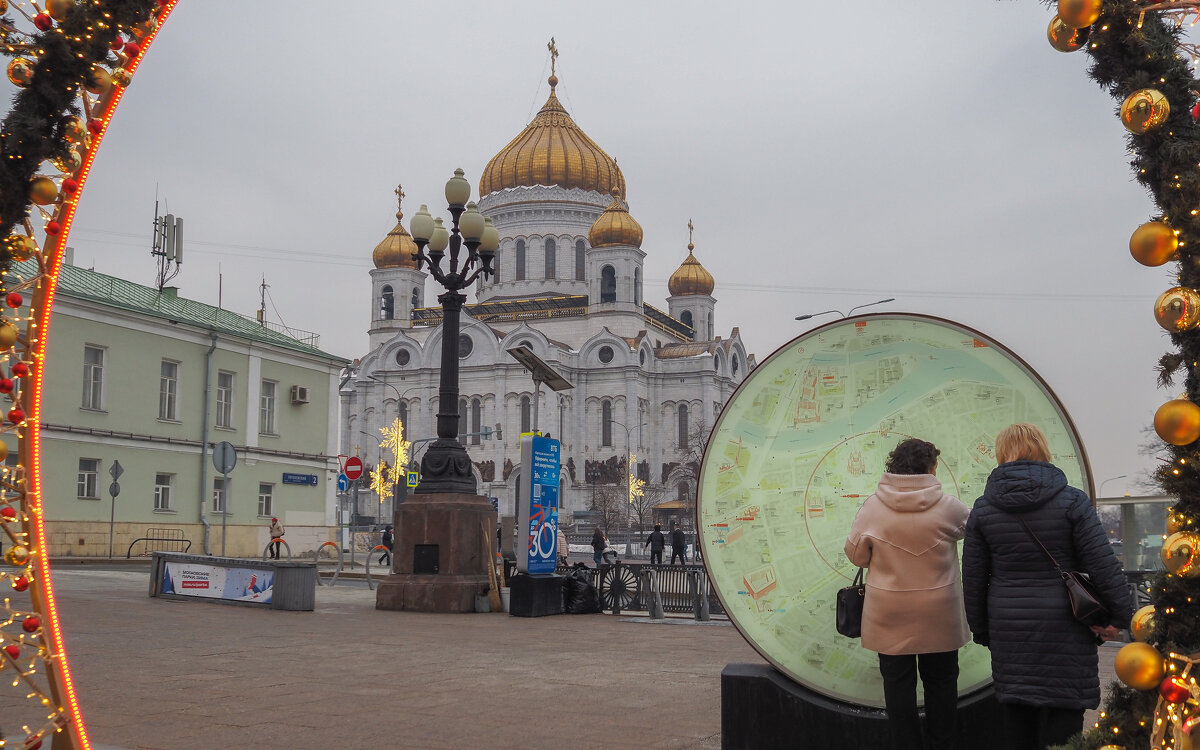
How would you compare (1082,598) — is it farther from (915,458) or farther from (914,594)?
(915,458)

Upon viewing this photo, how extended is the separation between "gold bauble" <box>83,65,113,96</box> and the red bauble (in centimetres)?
394

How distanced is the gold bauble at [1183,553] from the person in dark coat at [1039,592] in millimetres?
1222

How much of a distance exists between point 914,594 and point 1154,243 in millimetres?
2089

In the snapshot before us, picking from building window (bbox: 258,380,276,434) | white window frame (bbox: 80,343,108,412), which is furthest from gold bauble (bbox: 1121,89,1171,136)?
building window (bbox: 258,380,276,434)

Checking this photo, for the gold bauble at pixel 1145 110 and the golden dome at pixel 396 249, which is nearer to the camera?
the gold bauble at pixel 1145 110

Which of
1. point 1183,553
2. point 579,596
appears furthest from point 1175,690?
point 579,596

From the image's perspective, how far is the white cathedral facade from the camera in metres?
71.7

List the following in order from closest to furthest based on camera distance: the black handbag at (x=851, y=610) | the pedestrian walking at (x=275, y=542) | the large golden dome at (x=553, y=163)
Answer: the black handbag at (x=851, y=610) → the pedestrian walking at (x=275, y=542) → the large golden dome at (x=553, y=163)

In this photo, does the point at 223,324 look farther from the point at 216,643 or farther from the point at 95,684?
the point at 95,684

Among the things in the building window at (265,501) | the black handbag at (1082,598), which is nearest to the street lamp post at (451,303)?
the black handbag at (1082,598)

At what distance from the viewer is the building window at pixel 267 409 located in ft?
108

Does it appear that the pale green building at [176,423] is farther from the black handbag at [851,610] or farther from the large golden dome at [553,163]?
the large golden dome at [553,163]

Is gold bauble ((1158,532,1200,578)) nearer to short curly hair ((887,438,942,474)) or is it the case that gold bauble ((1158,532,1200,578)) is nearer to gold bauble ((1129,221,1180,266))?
gold bauble ((1129,221,1180,266))

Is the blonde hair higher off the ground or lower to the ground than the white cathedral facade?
lower
